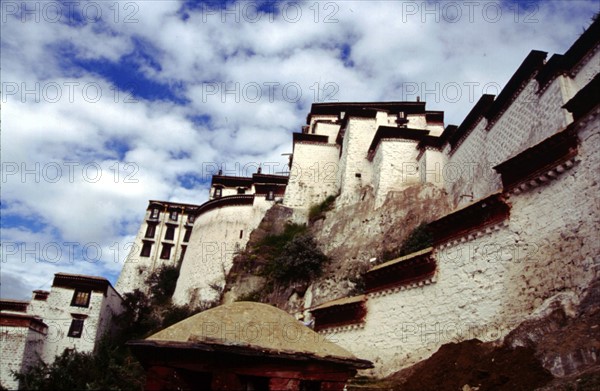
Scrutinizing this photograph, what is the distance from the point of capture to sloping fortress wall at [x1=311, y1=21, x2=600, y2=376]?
408 inches

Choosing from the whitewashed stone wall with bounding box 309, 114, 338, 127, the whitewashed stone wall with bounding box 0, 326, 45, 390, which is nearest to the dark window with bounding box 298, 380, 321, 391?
the whitewashed stone wall with bounding box 0, 326, 45, 390

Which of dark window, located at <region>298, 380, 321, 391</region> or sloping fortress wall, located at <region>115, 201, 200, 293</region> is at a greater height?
sloping fortress wall, located at <region>115, 201, 200, 293</region>

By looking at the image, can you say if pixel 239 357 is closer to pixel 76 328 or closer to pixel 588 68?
pixel 588 68

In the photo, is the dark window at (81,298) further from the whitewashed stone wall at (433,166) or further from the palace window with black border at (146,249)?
the whitewashed stone wall at (433,166)

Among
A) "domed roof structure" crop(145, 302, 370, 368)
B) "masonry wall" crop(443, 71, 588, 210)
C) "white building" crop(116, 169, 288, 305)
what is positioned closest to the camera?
"domed roof structure" crop(145, 302, 370, 368)

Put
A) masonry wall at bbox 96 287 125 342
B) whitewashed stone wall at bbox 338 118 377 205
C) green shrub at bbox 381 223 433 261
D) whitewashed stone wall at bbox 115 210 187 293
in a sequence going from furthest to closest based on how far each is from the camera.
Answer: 1. whitewashed stone wall at bbox 115 210 187 293
2. whitewashed stone wall at bbox 338 118 377 205
3. masonry wall at bbox 96 287 125 342
4. green shrub at bbox 381 223 433 261

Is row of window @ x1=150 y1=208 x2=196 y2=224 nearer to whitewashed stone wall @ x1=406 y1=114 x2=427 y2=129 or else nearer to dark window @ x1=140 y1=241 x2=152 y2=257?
dark window @ x1=140 y1=241 x2=152 y2=257

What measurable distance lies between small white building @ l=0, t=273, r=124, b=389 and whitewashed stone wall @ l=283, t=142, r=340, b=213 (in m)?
14.6

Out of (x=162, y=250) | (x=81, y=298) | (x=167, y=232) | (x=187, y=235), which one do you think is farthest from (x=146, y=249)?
(x=81, y=298)

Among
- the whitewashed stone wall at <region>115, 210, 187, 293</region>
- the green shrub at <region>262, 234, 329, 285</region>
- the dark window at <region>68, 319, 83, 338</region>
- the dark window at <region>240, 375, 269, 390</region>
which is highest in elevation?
the whitewashed stone wall at <region>115, 210, 187, 293</region>

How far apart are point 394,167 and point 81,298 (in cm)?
2167

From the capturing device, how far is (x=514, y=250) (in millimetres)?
11641

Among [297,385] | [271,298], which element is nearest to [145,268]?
[271,298]

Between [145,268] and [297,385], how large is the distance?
131 ft
